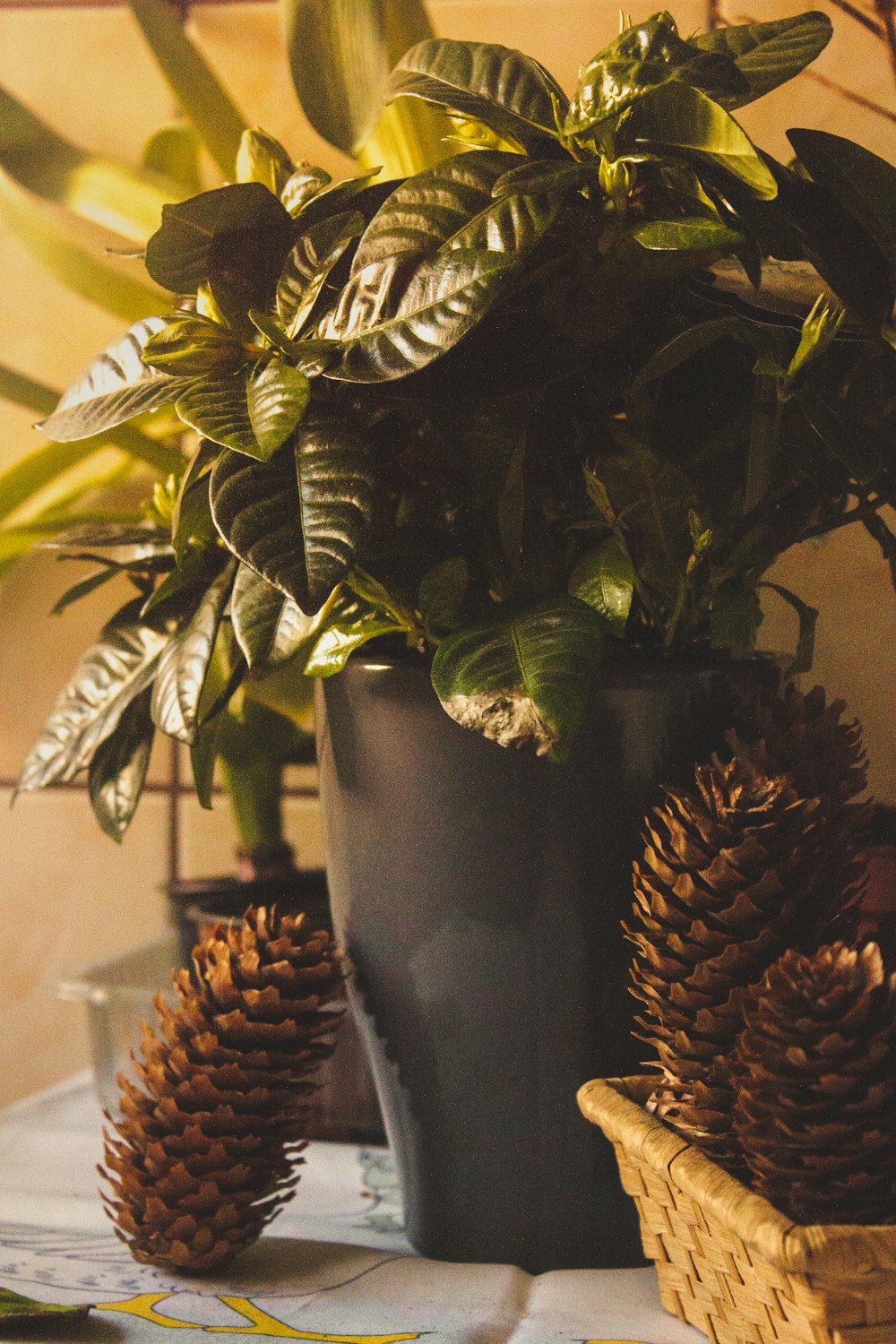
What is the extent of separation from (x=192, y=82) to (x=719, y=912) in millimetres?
618

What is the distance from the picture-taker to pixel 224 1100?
0.45 meters

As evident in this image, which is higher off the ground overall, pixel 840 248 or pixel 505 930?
pixel 840 248

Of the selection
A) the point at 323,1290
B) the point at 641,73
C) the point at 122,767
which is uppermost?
the point at 641,73

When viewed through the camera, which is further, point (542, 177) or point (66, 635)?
point (66, 635)

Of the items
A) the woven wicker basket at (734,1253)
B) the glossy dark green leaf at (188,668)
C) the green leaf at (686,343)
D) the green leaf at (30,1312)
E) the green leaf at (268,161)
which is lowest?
the green leaf at (30,1312)

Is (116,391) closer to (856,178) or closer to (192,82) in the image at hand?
(856,178)

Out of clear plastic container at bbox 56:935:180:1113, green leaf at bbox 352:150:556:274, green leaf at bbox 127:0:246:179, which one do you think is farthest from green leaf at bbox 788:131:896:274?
clear plastic container at bbox 56:935:180:1113

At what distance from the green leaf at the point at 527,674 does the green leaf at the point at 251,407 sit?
10cm

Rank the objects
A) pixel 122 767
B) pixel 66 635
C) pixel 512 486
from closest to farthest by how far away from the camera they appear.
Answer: pixel 512 486 < pixel 122 767 < pixel 66 635


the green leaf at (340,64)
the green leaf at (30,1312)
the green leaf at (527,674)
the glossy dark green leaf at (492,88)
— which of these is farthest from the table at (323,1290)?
the green leaf at (340,64)

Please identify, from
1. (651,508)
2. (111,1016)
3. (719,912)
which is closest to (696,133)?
(651,508)

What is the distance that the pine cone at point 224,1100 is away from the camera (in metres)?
0.44

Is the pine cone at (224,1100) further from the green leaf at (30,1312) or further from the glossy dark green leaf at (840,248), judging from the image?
the glossy dark green leaf at (840,248)

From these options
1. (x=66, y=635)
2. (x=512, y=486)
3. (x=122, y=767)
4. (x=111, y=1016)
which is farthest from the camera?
(x=66, y=635)
